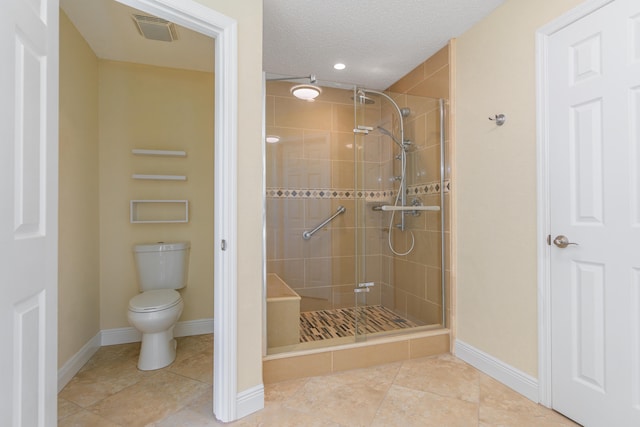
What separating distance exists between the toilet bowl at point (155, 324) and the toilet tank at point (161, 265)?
21 centimetres

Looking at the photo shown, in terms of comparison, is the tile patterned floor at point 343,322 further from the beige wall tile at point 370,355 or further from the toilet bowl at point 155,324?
the toilet bowl at point 155,324

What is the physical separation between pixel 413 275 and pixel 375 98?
149cm

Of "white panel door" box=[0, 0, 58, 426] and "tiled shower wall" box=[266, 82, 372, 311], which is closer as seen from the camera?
"white panel door" box=[0, 0, 58, 426]

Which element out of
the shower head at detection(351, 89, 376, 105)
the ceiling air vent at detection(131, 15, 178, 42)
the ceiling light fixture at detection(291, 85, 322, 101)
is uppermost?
the ceiling air vent at detection(131, 15, 178, 42)

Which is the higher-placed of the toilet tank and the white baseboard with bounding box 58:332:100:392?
the toilet tank

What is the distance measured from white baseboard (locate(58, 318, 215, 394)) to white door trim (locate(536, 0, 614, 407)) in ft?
8.05

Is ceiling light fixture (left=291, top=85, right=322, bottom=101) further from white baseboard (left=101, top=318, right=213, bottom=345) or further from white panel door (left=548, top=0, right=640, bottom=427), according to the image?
white baseboard (left=101, top=318, right=213, bottom=345)

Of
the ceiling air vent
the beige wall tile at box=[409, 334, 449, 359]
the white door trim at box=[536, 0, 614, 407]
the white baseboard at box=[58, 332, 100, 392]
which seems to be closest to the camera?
the white door trim at box=[536, 0, 614, 407]

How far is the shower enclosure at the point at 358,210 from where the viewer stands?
2.47 m

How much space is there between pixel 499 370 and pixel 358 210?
1.39m

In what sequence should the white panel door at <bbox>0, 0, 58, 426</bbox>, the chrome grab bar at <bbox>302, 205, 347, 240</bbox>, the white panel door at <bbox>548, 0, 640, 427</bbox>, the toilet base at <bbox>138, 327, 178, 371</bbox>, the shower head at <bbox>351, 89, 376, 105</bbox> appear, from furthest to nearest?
the chrome grab bar at <bbox>302, 205, 347, 240</bbox>
the shower head at <bbox>351, 89, 376, 105</bbox>
the toilet base at <bbox>138, 327, 178, 371</bbox>
the white panel door at <bbox>548, 0, 640, 427</bbox>
the white panel door at <bbox>0, 0, 58, 426</bbox>

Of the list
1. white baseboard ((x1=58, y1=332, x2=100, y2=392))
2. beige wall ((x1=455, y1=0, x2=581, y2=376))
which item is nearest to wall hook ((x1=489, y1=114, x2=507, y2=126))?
beige wall ((x1=455, y1=0, x2=581, y2=376))

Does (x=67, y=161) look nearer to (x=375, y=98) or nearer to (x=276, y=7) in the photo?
(x=276, y=7)

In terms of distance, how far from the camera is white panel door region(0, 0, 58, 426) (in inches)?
33.4
